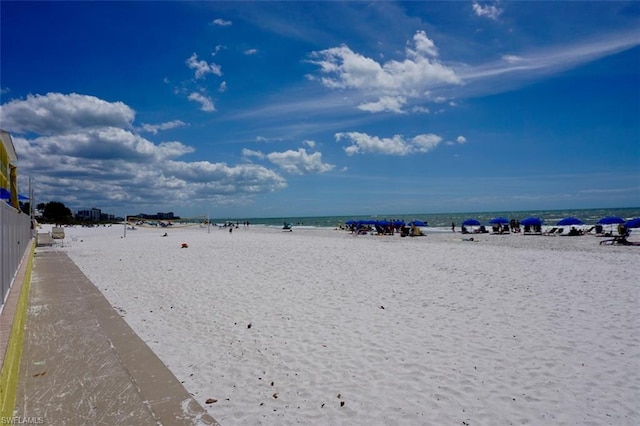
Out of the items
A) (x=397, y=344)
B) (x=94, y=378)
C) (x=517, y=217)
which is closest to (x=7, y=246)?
(x=94, y=378)

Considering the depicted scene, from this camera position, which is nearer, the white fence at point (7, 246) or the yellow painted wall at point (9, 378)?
the yellow painted wall at point (9, 378)

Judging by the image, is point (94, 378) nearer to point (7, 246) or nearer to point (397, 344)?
point (7, 246)

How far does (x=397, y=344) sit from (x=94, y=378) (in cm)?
361

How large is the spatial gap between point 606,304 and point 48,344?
30.5ft

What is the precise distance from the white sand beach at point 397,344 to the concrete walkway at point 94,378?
31 cm

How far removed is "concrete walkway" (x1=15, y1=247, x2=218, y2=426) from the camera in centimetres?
322

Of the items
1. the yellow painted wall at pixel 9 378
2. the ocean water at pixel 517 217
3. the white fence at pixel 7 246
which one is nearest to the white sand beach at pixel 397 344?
the yellow painted wall at pixel 9 378

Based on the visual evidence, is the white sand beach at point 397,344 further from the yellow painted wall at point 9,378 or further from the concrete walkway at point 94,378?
the yellow painted wall at point 9,378

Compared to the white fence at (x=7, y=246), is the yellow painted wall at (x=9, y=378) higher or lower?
lower

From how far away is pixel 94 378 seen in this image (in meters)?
3.89

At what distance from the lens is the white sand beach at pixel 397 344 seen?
3.65 metres

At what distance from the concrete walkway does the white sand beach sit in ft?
1.01

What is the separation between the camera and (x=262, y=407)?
362cm

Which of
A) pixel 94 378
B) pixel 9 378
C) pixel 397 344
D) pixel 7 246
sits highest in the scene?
pixel 7 246
